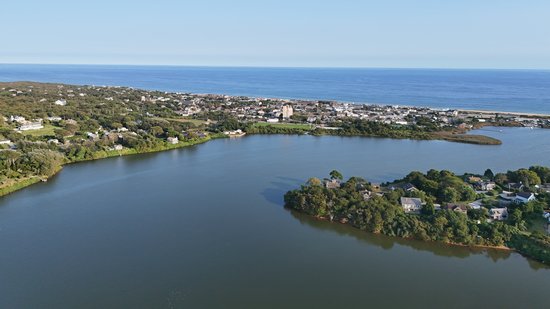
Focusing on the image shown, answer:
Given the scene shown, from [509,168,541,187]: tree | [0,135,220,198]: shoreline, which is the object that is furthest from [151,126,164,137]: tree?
[509,168,541,187]: tree

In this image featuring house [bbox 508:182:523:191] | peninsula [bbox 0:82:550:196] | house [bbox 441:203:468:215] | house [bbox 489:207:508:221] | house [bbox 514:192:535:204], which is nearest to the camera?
house [bbox 489:207:508:221]

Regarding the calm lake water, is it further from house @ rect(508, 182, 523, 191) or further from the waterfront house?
house @ rect(508, 182, 523, 191)

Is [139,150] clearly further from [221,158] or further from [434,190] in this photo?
[434,190]

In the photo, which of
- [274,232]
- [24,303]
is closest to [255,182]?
[274,232]

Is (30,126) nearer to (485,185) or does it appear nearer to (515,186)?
(485,185)

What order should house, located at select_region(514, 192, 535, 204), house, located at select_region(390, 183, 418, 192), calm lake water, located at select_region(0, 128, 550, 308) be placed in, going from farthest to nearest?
house, located at select_region(390, 183, 418, 192), house, located at select_region(514, 192, 535, 204), calm lake water, located at select_region(0, 128, 550, 308)

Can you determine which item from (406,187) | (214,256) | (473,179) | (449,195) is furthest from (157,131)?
(449,195)
